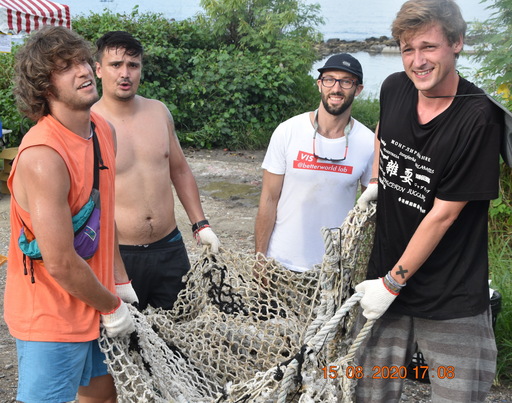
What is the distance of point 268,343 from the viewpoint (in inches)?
114

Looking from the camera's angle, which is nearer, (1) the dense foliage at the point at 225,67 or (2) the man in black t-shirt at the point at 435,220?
(2) the man in black t-shirt at the point at 435,220

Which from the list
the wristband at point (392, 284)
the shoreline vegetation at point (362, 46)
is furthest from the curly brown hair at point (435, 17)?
the shoreline vegetation at point (362, 46)

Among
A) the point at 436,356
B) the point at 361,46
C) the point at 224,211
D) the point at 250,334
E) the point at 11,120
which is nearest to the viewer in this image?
the point at 436,356

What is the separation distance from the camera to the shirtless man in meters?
3.36

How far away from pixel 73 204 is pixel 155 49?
8.80m

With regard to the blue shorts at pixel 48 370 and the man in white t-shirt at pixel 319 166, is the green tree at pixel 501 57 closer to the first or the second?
the man in white t-shirt at pixel 319 166

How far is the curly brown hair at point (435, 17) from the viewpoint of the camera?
7.35ft

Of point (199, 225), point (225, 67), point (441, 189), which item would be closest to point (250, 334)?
point (199, 225)

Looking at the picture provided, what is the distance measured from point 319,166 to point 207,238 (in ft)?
2.27

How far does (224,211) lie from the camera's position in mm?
7297

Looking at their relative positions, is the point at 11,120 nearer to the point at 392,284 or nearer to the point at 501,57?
the point at 501,57

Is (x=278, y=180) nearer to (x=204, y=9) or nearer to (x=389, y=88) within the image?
(x=389, y=88)

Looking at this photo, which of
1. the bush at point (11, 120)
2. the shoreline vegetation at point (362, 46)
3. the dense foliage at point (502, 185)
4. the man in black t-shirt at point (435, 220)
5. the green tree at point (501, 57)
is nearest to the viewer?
the man in black t-shirt at point (435, 220)

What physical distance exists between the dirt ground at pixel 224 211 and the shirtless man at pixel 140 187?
19.4 inches
